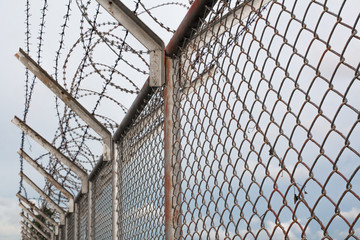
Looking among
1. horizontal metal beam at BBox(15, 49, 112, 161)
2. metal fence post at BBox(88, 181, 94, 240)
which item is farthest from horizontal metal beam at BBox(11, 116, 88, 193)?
horizontal metal beam at BBox(15, 49, 112, 161)

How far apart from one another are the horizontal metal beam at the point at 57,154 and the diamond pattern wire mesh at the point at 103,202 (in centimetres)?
20

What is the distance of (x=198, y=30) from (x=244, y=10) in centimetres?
45

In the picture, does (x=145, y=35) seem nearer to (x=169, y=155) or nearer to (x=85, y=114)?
(x=169, y=155)

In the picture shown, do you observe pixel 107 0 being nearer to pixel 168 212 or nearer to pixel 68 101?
pixel 168 212

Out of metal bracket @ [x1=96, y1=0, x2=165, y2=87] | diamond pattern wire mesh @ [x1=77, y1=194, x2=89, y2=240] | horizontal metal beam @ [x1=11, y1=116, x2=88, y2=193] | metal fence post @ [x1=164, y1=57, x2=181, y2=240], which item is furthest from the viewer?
diamond pattern wire mesh @ [x1=77, y1=194, x2=89, y2=240]

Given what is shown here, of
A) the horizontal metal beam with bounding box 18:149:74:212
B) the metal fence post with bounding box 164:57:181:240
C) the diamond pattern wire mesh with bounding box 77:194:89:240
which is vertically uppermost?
the horizontal metal beam with bounding box 18:149:74:212

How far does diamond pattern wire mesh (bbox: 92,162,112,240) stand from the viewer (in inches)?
202

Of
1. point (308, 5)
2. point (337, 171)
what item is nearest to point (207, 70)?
point (308, 5)

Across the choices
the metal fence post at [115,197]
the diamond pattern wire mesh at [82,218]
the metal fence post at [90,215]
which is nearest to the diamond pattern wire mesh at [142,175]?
the metal fence post at [115,197]

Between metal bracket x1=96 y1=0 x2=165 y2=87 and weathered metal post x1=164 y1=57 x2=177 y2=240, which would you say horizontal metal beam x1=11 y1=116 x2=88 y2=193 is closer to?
metal bracket x1=96 y1=0 x2=165 y2=87

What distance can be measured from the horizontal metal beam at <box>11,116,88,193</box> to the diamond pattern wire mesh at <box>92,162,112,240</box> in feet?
0.65

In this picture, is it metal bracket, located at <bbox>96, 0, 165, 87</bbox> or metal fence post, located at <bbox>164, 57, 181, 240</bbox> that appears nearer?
metal fence post, located at <bbox>164, 57, 181, 240</bbox>

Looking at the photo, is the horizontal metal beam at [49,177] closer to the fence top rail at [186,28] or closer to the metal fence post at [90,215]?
the metal fence post at [90,215]

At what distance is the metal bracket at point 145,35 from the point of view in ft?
9.84
